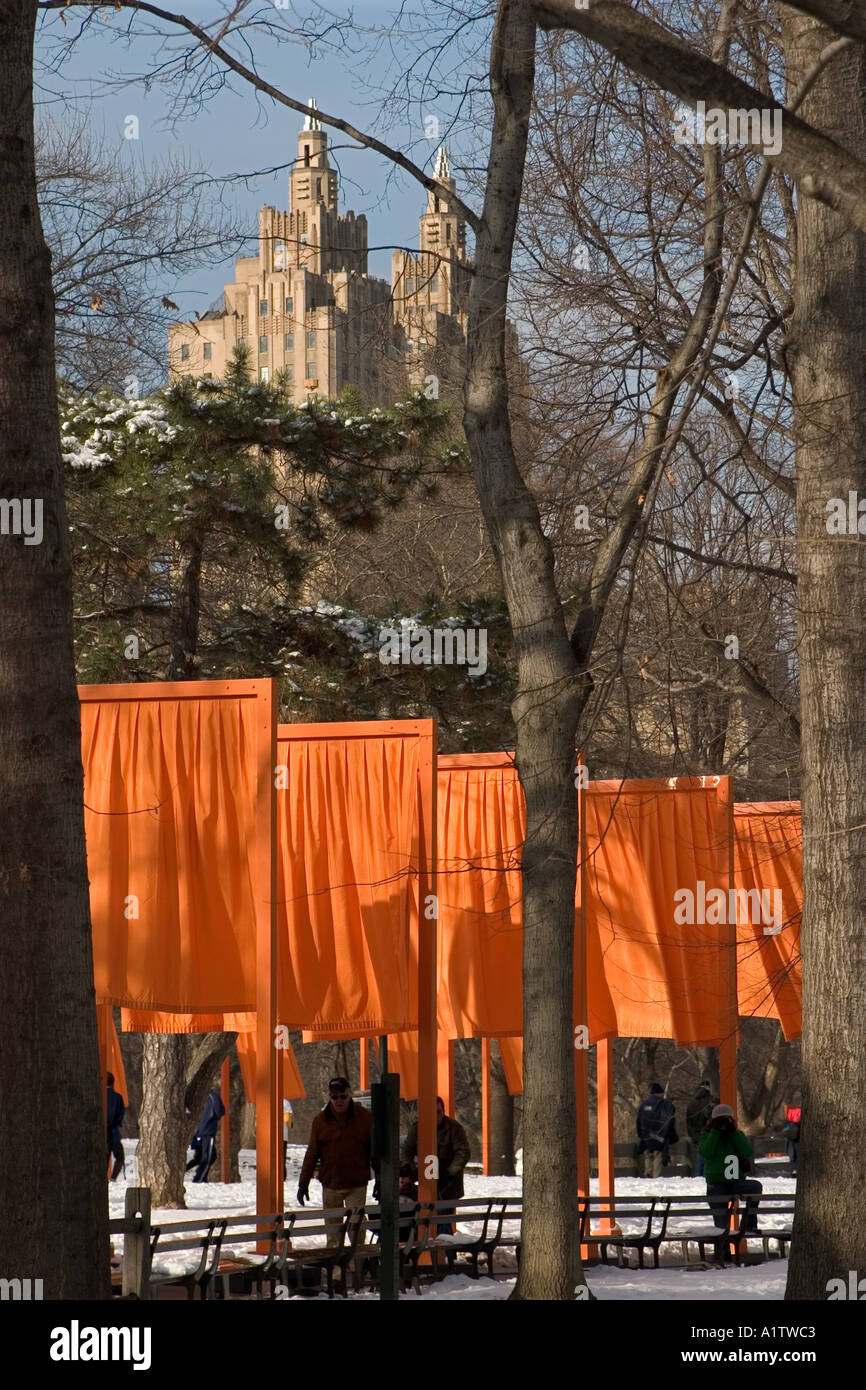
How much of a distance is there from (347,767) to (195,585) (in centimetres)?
402

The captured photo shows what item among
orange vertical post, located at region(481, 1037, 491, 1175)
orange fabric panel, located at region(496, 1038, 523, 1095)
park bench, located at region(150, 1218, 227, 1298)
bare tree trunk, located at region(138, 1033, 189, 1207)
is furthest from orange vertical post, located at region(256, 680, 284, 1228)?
orange vertical post, located at region(481, 1037, 491, 1175)

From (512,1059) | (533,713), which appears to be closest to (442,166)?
(533,713)

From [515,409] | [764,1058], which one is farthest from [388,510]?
[764,1058]

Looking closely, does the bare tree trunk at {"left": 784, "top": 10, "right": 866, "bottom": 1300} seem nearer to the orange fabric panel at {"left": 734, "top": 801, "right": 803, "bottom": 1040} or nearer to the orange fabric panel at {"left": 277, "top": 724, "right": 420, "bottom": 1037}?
the orange fabric panel at {"left": 277, "top": 724, "right": 420, "bottom": 1037}

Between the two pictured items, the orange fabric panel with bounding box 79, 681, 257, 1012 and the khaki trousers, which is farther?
the khaki trousers

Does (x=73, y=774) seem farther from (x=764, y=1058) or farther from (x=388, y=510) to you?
(x=764, y=1058)

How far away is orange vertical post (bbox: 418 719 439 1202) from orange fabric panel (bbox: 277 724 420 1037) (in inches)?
3.5

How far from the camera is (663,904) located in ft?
57.3

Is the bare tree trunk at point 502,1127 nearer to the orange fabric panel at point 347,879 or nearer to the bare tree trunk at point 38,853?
the orange fabric panel at point 347,879

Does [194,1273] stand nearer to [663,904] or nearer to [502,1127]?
[663,904]

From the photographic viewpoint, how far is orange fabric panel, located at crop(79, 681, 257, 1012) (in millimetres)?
12062

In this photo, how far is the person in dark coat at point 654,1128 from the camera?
23.4m

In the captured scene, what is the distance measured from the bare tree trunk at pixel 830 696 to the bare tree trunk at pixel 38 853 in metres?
4.17
